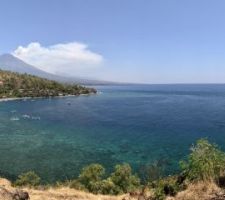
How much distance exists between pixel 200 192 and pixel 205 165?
6.00 ft

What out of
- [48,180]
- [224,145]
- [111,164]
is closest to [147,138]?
[224,145]

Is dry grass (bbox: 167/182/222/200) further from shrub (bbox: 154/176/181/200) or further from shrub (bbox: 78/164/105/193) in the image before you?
shrub (bbox: 78/164/105/193)

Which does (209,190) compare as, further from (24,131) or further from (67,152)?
(24,131)

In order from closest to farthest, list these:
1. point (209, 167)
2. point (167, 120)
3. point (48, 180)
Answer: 1. point (209, 167)
2. point (48, 180)
3. point (167, 120)

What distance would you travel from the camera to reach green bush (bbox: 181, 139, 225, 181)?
17.1 meters

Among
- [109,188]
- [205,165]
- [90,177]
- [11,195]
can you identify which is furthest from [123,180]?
[11,195]

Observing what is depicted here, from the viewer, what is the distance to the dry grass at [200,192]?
1549 cm

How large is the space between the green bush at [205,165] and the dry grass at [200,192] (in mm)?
530

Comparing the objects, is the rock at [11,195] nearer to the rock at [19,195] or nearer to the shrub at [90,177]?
the rock at [19,195]

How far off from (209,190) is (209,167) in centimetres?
170

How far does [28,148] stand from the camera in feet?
252

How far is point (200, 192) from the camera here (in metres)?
15.8

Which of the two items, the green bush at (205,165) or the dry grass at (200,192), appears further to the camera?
the green bush at (205,165)

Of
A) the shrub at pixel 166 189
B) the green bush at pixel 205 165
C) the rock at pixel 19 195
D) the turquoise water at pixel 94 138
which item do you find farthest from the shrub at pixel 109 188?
the turquoise water at pixel 94 138
